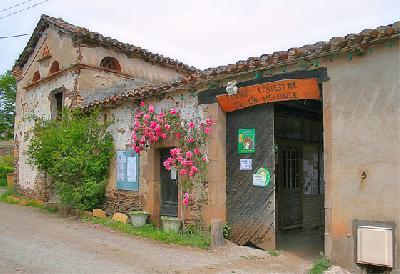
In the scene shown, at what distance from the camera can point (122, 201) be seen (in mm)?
10359

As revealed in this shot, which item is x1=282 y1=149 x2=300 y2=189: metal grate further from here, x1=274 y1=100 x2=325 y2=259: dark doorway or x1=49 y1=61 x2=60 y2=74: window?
x1=49 y1=61 x2=60 y2=74: window

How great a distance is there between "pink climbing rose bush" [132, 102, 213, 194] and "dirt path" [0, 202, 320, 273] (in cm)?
146

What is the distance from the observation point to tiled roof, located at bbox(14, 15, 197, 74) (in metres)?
13.1

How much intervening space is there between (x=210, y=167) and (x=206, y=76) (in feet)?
6.04

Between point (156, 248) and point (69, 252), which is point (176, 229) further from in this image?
point (69, 252)

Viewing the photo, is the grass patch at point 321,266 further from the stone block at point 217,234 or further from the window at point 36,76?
the window at point 36,76

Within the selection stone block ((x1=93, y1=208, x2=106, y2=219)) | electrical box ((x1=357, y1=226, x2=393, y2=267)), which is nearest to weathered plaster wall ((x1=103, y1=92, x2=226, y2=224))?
stone block ((x1=93, y1=208, x2=106, y2=219))

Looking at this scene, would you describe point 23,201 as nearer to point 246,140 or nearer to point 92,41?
point 92,41

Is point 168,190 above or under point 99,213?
above

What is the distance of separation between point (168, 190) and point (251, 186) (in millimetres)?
2454

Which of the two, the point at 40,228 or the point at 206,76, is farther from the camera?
the point at 40,228

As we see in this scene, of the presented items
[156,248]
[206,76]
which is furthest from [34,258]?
[206,76]

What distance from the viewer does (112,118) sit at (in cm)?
1099

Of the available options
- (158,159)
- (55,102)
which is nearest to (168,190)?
(158,159)
